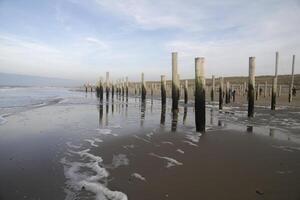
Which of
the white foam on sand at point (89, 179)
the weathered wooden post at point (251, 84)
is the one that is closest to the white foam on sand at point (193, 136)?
the white foam on sand at point (89, 179)

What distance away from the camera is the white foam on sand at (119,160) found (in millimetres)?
5879

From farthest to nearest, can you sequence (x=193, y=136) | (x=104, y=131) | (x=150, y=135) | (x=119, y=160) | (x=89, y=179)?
(x=104, y=131) → (x=150, y=135) → (x=193, y=136) → (x=119, y=160) → (x=89, y=179)

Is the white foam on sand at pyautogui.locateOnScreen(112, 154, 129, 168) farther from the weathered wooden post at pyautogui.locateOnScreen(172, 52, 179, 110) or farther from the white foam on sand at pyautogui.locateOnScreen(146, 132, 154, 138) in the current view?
the weathered wooden post at pyautogui.locateOnScreen(172, 52, 179, 110)

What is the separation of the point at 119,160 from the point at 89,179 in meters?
1.21

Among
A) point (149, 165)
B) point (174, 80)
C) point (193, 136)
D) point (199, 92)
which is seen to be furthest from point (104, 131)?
point (174, 80)

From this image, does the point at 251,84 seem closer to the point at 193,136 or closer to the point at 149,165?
the point at 193,136

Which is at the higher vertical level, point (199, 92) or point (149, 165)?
point (199, 92)

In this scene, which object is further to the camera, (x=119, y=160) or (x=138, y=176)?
(x=119, y=160)

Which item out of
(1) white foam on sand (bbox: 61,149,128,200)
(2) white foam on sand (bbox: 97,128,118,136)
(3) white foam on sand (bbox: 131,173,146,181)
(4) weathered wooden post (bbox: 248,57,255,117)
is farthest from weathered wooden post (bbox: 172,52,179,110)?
(3) white foam on sand (bbox: 131,173,146,181)

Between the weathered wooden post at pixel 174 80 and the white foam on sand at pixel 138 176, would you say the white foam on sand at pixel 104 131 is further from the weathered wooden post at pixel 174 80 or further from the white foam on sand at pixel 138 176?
the weathered wooden post at pixel 174 80

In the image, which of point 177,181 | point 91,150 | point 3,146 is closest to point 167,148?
point 91,150

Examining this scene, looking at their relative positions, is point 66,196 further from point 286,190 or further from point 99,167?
point 286,190

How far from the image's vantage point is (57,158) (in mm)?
6391

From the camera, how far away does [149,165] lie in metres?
5.79
